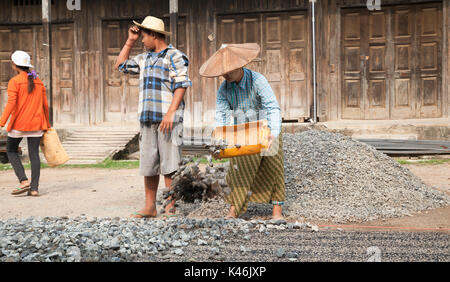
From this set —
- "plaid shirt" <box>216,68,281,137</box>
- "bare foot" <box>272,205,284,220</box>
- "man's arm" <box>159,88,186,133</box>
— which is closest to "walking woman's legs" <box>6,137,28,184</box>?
"man's arm" <box>159,88,186,133</box>

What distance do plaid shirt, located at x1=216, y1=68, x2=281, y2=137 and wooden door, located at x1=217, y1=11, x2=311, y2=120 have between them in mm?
6794

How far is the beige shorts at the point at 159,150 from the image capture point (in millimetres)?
4352

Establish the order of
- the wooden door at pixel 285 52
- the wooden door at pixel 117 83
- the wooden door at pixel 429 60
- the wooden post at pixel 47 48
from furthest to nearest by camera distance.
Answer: the wooden door at pixel 117 83 → the wooden door at pixel 285 52 → the wooden post at pixel 47 48 → the wooden door at pixel 429 60

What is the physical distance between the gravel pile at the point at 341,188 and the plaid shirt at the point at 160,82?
0.99 meters

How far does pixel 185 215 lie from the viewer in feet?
14.8

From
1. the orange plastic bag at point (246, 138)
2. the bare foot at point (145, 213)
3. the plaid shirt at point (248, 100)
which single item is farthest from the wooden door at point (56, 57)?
the orange plastic bag at point (246, 138)

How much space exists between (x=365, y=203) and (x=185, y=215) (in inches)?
73.4

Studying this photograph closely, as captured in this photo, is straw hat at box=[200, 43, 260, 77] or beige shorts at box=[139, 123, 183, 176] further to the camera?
beige shorts at box=[139, 123, 183, 176]

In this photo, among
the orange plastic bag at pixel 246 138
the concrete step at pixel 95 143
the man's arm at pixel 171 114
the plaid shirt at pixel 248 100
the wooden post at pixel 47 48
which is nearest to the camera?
the orange plastic bag at pixel 246 138

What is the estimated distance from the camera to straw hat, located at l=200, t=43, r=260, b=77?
13.1ft

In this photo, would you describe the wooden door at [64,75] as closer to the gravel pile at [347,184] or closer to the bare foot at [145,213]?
the gravel pile at [347,184]

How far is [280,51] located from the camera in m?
11.0

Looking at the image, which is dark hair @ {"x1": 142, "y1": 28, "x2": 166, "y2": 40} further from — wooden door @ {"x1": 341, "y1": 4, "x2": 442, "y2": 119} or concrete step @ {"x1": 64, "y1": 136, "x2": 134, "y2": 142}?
wooden door @ {"x1": 341, "y1": 4, "x2": 442, "y2": 119}

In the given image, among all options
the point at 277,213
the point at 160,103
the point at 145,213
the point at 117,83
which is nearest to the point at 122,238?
the point at 145,213
